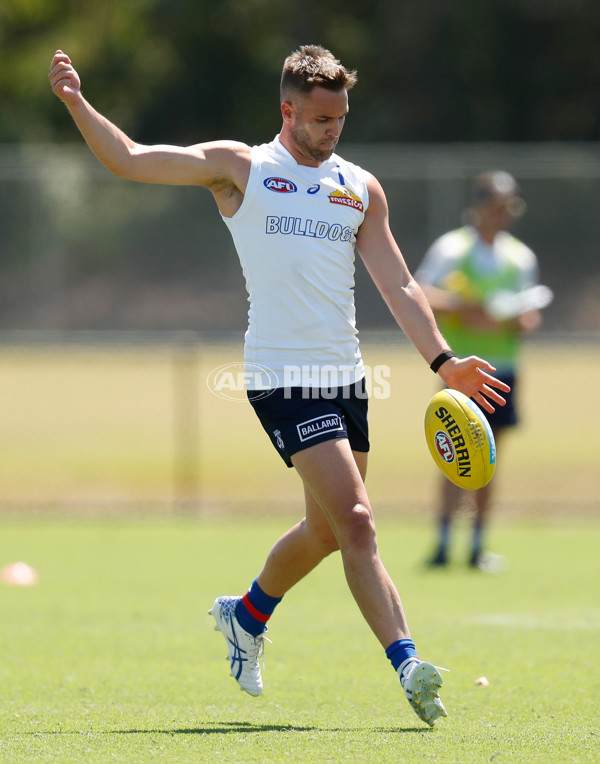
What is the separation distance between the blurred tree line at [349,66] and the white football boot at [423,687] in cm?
2582

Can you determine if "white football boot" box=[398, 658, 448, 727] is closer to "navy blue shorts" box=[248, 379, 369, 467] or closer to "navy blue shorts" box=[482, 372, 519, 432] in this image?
"navy blue shorts" box=[248, 379, 369, 467]

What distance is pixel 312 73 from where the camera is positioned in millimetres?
4906

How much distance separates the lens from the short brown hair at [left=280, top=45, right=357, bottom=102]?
16.1ft

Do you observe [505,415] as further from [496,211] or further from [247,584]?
[247,584]

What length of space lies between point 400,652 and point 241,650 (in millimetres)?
958

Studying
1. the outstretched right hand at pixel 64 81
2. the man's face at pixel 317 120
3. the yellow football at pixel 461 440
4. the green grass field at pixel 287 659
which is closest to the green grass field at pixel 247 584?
the green grass field at pixel 287 659

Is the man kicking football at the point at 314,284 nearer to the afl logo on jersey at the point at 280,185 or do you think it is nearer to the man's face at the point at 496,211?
the afl logo on jersey at the point at 280,185

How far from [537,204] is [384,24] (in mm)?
19704

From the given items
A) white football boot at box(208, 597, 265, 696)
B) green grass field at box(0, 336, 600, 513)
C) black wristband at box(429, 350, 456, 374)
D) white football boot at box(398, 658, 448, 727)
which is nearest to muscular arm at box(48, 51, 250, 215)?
black wristband at box(429, 350, 456, 374)

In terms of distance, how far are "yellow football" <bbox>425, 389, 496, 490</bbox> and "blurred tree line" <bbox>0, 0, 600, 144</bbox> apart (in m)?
25.1

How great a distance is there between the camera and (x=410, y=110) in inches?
1249

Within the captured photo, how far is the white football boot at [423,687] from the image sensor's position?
4531 millimetres

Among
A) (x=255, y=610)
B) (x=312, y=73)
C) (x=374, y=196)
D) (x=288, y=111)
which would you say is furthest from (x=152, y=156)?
(x=255, y=610)

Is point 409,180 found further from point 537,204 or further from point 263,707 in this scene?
point 263,707
